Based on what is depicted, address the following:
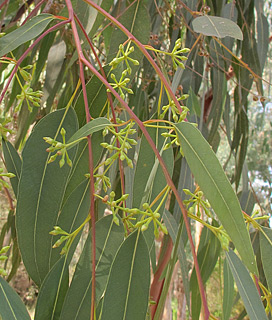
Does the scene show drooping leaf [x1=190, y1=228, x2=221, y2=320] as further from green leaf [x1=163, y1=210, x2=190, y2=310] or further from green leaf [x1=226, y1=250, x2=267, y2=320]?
green leaf [x1=226, y1=250, x2=267, y2=320]

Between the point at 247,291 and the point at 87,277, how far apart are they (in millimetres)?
210

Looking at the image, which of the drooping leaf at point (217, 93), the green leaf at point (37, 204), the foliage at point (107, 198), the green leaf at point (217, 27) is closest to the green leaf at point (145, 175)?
the foliage at point (107, 198)

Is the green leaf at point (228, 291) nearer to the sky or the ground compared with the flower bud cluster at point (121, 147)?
nearer to the ground

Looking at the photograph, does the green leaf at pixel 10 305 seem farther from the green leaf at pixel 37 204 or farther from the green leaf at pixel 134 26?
the green leaf at pixel 134 26

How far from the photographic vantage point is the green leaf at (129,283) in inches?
21.4

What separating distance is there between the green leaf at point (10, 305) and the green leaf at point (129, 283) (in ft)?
0.31

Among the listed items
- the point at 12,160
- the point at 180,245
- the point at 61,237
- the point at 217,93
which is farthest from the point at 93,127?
the point at 217,93

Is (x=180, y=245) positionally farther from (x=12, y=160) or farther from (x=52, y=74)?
(x=52, y=74)

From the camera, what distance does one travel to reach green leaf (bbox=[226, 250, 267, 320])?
0.57m

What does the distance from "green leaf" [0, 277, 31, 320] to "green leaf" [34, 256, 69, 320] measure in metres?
0.06

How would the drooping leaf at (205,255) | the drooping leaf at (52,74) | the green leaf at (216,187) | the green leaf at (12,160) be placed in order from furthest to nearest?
the drooping leaf at (52,74) → the drooping leaf at (205,255) → the green leaf at (12,160) → the green leaf at (216,187)

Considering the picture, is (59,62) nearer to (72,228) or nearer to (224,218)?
(72,228)

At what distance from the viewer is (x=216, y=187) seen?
505mm

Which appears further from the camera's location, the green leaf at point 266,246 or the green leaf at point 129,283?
the green leaf at point 266,246
